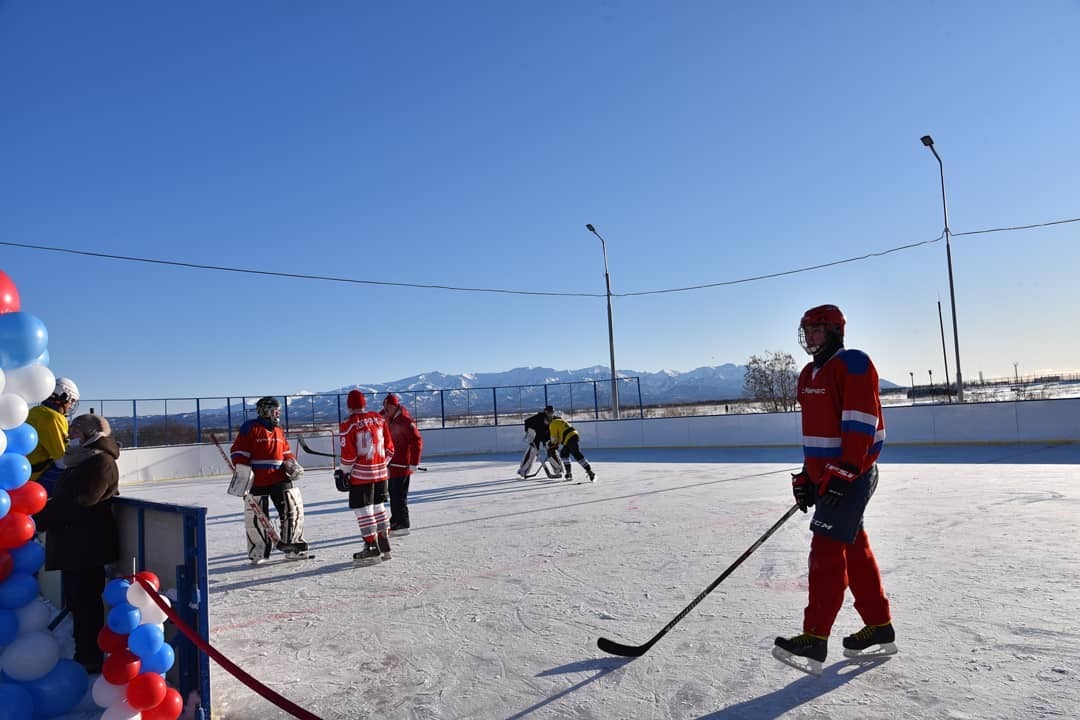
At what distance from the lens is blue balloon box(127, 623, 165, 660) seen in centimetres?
278

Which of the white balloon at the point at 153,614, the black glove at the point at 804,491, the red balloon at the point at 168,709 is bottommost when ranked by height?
the red balloon at the point at 168,709

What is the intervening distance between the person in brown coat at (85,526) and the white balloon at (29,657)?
15.3 inches

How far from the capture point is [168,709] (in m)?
2.86

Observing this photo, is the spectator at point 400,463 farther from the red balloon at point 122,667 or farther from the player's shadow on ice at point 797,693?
the player's shadow on ice at point 797,693

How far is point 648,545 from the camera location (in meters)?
6.39

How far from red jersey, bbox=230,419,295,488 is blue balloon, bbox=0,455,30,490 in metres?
2.99

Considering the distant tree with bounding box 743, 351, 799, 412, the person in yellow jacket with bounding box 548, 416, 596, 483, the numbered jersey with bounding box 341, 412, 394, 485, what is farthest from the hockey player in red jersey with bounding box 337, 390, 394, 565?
the distant tree with bounding box 743, 351, 799, 412

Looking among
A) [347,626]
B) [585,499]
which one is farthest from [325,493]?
[347,626]

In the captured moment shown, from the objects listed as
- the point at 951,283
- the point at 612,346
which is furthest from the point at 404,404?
the point at 951,283

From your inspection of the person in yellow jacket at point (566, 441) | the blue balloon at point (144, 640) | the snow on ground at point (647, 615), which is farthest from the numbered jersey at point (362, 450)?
the person in yellow jacket at point (566, 441)

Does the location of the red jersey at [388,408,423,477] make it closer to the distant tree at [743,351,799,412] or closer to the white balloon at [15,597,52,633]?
the white balloon at [15,597,52,633]

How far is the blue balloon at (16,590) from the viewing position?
3.16 meters

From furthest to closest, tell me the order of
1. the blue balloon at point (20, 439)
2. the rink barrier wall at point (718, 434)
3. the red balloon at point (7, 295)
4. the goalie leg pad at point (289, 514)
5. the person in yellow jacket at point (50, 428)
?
the rink barrier wall at point (718, 434) → the goalie leg pad at point (289, 514) → the person in yellow jacket at point (50, 428) → the red balloon at point (7, 295) → the blue balloon at point (20, 439)

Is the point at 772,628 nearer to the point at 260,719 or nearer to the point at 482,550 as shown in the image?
the point at 260,719
